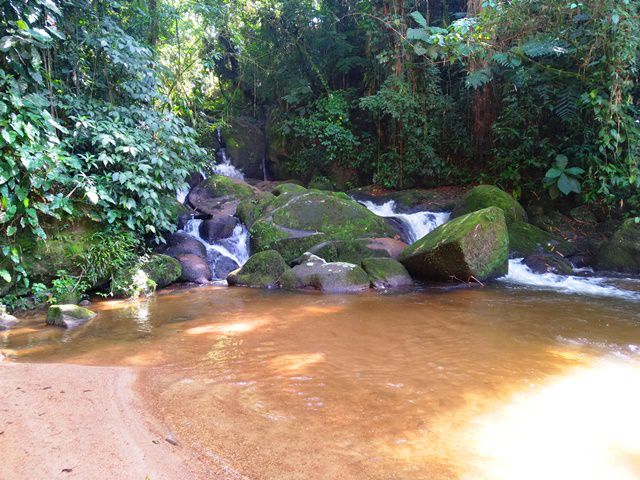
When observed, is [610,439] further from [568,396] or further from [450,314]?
[450,314]

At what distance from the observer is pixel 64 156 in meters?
5.83

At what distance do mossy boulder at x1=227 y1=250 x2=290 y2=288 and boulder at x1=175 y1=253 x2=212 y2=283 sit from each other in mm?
566

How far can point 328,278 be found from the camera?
649 centimetres

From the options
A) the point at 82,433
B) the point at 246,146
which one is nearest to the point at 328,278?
the point at 82,433

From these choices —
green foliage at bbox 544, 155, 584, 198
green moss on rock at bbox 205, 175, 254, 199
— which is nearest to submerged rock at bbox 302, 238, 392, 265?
green moss on rock at bbox 205, 175, 254, 199

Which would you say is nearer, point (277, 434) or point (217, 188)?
point (277, 434)

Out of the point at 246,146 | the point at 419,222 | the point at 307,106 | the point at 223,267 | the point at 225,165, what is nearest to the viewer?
the point at 223,267

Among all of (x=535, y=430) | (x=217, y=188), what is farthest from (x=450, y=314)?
(x=217, y=188)

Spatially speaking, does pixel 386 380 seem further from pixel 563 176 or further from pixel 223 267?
pixel 563 176

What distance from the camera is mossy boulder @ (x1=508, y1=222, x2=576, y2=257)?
787 centimetres

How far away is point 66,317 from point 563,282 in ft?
22.9

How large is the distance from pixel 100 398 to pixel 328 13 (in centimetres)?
1348

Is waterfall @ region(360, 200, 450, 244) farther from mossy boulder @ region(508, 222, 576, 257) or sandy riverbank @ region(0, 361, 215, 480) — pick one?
sandy riverbank @ region(0, 361, 215, 480)

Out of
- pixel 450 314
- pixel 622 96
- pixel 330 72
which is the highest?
pixel 330 72
